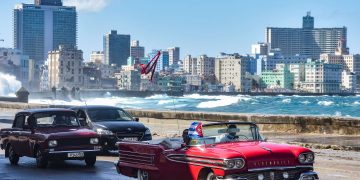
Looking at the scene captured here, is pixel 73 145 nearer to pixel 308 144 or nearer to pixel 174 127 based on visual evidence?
pixel 308 144

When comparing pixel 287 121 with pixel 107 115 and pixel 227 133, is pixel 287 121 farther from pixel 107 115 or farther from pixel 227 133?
pixel 227 133

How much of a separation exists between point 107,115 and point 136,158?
873cm

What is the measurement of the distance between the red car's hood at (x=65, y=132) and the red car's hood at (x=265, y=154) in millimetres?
6483

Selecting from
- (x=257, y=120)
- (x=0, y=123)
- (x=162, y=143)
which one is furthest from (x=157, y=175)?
(x=0, y=123)

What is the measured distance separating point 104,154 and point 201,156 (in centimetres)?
987

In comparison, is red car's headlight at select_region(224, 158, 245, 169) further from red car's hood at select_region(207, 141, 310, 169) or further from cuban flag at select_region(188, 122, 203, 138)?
cuban flag at select_region(188, 122, 203, 138)

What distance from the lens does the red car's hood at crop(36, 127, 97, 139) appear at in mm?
17312

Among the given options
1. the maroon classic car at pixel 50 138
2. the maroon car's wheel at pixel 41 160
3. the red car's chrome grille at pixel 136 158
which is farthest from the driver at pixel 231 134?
the maroon car's wheel at pixel 41 160

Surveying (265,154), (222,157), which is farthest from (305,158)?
(222,157)

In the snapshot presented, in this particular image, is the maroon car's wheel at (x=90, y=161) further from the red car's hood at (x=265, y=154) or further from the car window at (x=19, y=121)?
the red car's hood at (x=265, y=154)

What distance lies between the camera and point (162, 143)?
12.9 metres

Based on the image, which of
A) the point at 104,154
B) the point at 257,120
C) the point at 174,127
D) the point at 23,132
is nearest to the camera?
the point at 23,132

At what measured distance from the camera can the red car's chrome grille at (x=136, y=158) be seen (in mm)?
13038

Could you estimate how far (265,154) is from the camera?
1103 cm
